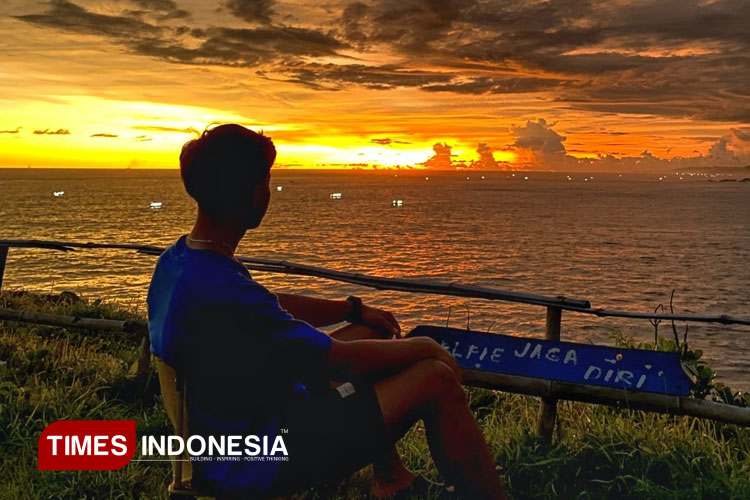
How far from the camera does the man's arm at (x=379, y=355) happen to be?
2449mm

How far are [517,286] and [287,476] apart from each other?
104 ft

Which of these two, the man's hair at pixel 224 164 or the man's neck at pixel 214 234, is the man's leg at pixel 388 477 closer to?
the man's neck at pixel 214 234

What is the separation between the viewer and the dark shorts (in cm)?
258

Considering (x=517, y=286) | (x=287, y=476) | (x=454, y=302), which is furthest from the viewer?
(x=517, y=286)

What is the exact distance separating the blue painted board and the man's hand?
0.99ft

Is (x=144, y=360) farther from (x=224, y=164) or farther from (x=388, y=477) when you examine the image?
(x=224, y=164)

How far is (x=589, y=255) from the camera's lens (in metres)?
45.5

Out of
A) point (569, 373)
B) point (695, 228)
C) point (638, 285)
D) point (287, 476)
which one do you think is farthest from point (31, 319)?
point (695, 228)

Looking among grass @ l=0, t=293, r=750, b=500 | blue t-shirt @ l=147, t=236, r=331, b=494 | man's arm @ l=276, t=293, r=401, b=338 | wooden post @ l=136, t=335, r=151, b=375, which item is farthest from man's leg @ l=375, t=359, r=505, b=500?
wooden post @ l=136, t=335, r=151, b=375

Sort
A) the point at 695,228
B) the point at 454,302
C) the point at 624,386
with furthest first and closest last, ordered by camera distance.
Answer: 1. the point at 695,228
2. the point at 454,302
3. the point at 624,386

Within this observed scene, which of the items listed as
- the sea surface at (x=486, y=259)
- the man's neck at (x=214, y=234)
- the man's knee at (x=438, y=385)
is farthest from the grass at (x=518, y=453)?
the man's neck at (x=214, y=234)

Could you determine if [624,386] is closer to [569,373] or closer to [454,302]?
[569,373]

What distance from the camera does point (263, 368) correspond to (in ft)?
7.88

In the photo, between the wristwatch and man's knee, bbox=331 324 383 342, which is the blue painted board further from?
the wristwatch
